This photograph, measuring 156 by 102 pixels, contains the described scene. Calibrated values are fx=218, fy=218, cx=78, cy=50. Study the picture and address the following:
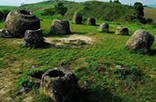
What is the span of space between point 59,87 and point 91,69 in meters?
3.86

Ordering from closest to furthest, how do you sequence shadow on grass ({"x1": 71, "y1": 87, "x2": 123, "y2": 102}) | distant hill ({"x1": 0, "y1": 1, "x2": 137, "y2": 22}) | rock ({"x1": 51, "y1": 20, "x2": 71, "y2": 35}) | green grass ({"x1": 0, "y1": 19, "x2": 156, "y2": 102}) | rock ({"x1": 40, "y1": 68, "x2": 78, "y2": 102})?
rock ({"x1": 40, "y1": 68, "x2": 78, "y2": 102}), shadow on grass ({"x1": 71, "y1": 87, "x2": 123, "y2": 102}), green grass ({"x1": 0, "y1": 19, "x2": 156, "y2": 102}), rock ({"x1": 51, "y1": 20, "x2": 71, "y2": 35}), distant hill ({"x1": 0, "y1": 1, "x2": 137, "y2": 22})

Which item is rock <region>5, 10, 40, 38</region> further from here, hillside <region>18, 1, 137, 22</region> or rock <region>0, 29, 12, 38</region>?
hillside <region>18, 1, 137, 22</region>

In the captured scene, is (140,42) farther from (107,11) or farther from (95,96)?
(107,11)

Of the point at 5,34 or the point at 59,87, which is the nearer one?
the point at 59,87

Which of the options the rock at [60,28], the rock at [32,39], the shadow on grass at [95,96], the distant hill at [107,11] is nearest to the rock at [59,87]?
the shadow on grass at [95,96]

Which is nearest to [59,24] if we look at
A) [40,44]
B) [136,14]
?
[40,44]

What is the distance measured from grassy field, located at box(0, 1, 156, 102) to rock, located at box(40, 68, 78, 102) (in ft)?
1.46

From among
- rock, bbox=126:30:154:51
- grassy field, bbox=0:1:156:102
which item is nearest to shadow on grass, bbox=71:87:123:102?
grassy field, bbox=0:1:156:102

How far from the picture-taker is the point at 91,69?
499 inches

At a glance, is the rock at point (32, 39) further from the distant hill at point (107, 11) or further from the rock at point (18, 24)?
the distant hill at point (107, 11)

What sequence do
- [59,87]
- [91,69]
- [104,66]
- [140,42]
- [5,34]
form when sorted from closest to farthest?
1. [59,87]
2. [91,69]
3. [104,66]
4. [140,42]
5. [5,34]

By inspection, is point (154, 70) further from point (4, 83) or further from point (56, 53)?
point (4, 83)

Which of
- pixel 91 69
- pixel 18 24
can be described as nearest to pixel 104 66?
pixel 91 69

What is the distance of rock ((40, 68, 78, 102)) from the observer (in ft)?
30.1
